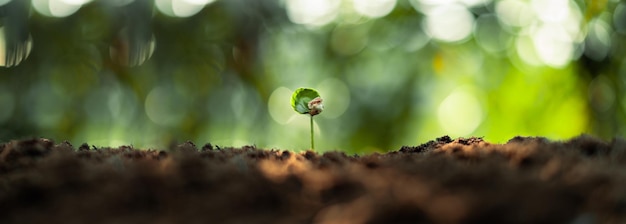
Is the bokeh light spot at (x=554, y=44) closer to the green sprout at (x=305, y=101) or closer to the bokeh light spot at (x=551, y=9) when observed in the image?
the bokeh light spot at (x=551, y=9)

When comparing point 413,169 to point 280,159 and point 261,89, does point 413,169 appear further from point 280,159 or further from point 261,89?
point 261,89

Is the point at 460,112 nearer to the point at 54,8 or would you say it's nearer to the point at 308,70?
the point at 308,70

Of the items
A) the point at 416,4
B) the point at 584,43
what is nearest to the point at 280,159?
the point at 416,4

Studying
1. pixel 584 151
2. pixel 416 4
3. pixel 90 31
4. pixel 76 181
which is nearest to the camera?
pixel 76 181

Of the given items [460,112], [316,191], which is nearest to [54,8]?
[460,112]

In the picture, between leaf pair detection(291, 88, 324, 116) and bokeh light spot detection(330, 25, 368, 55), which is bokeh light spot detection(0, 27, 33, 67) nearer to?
bokeh light spot detection(330, 25, 368, 55)

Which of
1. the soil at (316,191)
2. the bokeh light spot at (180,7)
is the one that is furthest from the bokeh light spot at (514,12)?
the soil at (316,191)
